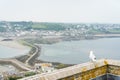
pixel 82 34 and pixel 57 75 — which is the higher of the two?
pixel 57 75

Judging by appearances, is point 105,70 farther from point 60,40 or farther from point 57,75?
point 60,40

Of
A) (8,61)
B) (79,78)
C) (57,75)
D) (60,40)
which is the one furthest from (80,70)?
(60,40)

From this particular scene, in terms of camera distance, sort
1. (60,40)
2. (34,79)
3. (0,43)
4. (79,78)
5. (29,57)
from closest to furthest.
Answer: (34,79) < (79,78) < (29,57) < (0,43) < (60,40)

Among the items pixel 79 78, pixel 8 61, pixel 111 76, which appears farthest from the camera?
pixel 8 61

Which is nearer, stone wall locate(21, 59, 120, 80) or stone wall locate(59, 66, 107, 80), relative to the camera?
stone wall locate(21, 59, 120, 80)

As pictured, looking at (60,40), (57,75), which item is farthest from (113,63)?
(60,40)

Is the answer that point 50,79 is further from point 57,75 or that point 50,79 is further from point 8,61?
point 8,61

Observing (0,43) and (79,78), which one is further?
(0,43)

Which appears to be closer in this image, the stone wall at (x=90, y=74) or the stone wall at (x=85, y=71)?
the stone wall at (x=85, y=71)

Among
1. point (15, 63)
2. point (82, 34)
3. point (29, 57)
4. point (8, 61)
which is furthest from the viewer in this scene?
point (82, 34)
